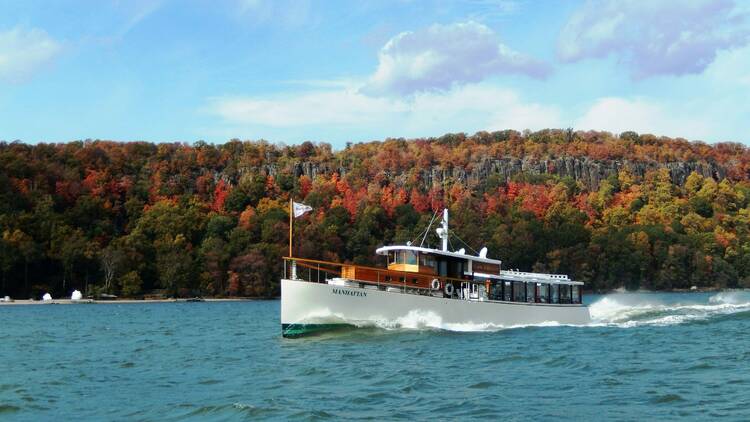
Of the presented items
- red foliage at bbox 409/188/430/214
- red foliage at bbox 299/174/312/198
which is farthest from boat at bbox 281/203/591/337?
red foliage at bbox 299/174/312/198

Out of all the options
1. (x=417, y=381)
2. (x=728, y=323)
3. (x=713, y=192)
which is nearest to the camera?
(x=417, y=381)

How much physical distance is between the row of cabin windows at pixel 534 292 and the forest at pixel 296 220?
80.5m

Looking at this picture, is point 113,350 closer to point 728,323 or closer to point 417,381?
point 417,381

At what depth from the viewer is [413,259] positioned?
1957 inches

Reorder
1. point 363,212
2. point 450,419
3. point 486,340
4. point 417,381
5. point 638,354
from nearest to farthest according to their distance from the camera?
point 450,419 < point 417,381 < point 638,354 < point 486,340 < point 363,212

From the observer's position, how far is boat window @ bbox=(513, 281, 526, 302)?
5284cm

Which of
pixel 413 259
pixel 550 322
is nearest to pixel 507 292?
pixel 550 322

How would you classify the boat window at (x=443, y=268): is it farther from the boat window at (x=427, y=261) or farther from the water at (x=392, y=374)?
the water at (x=392, y=374)

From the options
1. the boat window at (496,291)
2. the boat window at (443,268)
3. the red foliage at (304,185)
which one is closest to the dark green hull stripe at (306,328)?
the boat window at (443,268)

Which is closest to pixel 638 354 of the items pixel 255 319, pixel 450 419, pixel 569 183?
pixel 450 419

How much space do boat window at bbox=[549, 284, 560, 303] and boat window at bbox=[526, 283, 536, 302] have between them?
154 cm

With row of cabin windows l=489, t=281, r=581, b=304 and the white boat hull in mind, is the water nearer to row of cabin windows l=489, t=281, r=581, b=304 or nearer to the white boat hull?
the white boat hull

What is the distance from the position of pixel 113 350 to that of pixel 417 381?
20.6m

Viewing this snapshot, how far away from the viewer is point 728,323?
186ft
